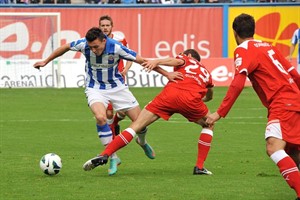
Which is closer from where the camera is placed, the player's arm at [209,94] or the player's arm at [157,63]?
the player's arm at [157,63]

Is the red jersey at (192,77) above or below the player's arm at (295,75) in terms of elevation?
below

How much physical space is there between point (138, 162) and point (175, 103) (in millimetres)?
2152

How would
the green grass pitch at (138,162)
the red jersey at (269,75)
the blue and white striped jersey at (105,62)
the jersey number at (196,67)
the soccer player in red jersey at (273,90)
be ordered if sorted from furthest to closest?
the blue and white striped jersey at (105,62), the jersey number at (196,67), the green grass pitch at (138,162), the red jersey at (269,75), the soccer player in red jersey at (273,90)

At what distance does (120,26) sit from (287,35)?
697cm

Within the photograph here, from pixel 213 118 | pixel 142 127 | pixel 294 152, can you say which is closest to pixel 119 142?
pixel 142 127

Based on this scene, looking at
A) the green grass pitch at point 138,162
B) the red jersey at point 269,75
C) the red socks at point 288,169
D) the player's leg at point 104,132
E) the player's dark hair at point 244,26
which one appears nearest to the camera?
the red socks at point 288,169

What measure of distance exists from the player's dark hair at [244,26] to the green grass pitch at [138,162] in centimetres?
186

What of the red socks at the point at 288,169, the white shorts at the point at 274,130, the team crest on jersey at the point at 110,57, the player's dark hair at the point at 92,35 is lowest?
the red socks at the point at 288,169

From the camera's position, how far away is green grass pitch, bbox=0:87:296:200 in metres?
10.5

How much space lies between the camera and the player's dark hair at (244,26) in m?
9.71

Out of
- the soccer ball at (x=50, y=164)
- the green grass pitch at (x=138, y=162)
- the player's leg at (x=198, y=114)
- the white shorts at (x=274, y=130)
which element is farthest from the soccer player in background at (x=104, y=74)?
the white shorts at (x=274, y=130)

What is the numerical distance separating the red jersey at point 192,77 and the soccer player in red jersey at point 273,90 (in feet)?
7.34

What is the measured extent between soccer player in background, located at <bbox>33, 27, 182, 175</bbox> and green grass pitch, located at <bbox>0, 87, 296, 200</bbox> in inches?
33.7

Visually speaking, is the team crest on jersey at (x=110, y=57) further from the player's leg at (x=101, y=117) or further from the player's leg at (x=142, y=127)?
the player's leg at (x=142, y=127)
